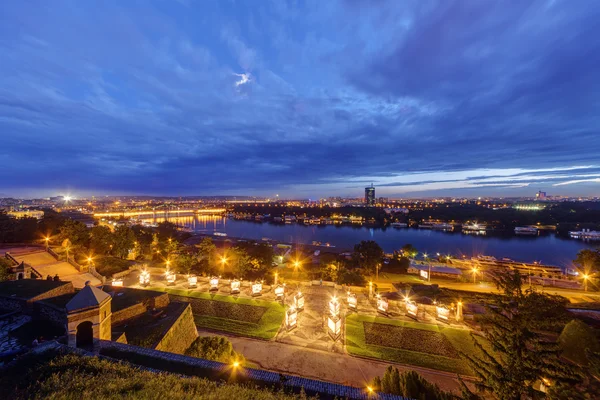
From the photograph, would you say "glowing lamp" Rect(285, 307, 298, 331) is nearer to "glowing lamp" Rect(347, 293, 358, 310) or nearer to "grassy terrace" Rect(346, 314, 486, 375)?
"grassy terrace" Rect(346, 314, 486, 375)

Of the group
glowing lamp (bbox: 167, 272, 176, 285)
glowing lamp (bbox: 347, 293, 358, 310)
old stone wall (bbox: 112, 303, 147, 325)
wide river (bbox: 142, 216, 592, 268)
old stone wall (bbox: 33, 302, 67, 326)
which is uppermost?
old stone wall (bbox: 33, 302, 67, 326)

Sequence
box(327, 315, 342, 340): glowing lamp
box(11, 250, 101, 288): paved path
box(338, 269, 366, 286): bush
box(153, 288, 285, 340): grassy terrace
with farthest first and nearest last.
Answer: box(338, 269, 366, 286): bush
box(11, 250, 101, 288): paved path
box(153, 288, 285, 340): grassy terrace
box(327, 315, 342, 340): glowing lamp

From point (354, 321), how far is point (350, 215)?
77301 millimetres

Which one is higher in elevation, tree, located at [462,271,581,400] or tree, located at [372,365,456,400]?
tree, located at [462,271,581,400]

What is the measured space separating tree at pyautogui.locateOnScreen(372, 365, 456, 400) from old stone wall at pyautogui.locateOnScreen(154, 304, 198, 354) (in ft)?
20.9

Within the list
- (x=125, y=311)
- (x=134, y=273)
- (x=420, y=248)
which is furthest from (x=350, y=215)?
(x=125, y=311)

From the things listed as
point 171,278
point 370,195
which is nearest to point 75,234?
point 171,278

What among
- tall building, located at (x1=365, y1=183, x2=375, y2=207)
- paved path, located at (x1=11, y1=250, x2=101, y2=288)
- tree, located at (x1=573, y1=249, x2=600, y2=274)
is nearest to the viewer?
paved path, located at (x1=11, y1=250, x2=101, y2=288)

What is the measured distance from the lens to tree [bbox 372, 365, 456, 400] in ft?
18.7

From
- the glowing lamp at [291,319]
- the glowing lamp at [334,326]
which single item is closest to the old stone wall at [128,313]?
the glowing lamp at [291,319]

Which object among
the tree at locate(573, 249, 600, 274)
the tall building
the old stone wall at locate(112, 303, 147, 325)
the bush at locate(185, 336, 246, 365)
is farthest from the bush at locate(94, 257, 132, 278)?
the tall building

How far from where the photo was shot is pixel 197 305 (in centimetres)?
1204

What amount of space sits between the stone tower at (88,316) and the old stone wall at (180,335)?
1.57 meters

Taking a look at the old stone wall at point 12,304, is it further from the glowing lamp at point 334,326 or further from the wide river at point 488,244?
the wide river at point 488,244
